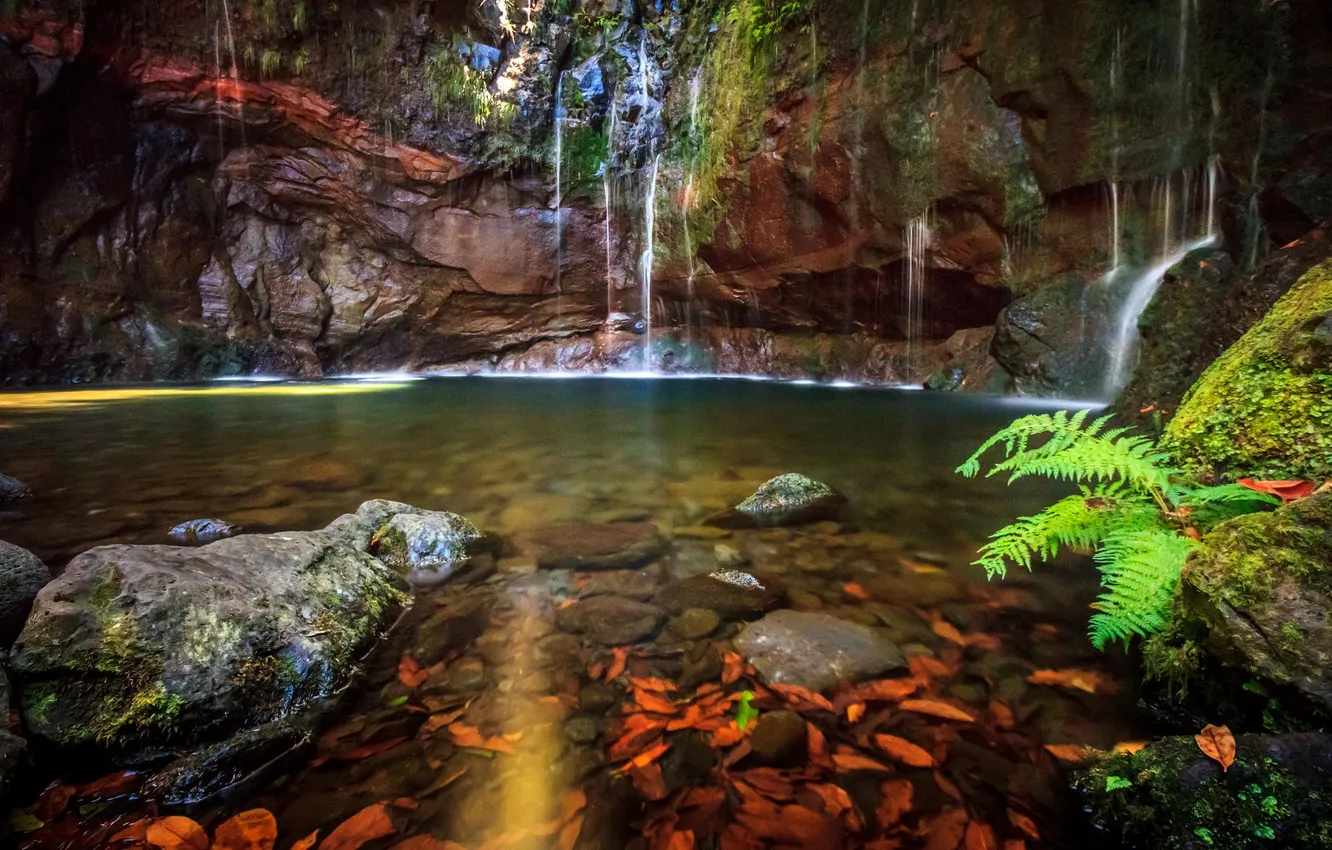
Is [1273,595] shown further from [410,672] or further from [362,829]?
[410,672]

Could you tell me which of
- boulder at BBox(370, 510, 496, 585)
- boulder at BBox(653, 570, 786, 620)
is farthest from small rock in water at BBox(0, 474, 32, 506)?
boulder at BBox(653, 570, 786, 620)

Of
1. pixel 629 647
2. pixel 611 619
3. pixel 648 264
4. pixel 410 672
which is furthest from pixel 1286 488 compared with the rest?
pixel 648 264

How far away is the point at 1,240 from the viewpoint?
1330 centimetres

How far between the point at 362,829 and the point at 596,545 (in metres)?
2.04

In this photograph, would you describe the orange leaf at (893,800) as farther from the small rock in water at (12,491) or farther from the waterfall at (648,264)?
the waterfall at (648,264)

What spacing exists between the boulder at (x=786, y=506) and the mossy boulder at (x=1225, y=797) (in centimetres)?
237

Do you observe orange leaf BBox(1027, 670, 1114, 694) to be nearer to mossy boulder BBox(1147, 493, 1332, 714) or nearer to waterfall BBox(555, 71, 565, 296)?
mossy boulder BBox(1147, 493, 1332, 714)

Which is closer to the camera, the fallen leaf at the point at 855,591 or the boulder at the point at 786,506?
the fallen leaf at the point at 855,591

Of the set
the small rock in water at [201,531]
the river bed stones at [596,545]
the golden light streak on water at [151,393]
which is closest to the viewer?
the river bed stones at [596,545]

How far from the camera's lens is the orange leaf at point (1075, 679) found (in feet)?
6.46

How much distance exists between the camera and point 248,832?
1447 mm

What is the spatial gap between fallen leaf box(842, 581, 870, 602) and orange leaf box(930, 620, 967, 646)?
332mm

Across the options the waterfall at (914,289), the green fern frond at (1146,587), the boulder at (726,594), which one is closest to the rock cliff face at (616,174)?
the waterfall at (914,289)

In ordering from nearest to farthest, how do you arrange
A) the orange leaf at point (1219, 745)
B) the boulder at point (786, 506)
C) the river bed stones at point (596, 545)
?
the orange leaf at point (1219, 745) → the river bed stones at point (596, 545) → the boulder at point (786, 506)
